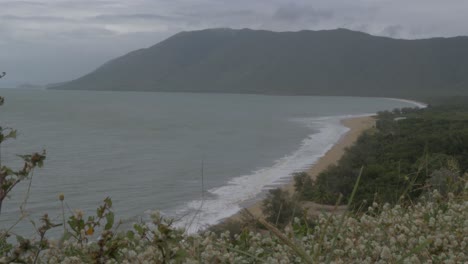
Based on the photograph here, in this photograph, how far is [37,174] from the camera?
2722 centimetres

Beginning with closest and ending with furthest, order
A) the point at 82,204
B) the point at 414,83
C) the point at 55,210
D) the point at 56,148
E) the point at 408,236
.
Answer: the point at 408,236, the point at 55,210, the point at 82,204, the point at 56,148, the point at 414,83

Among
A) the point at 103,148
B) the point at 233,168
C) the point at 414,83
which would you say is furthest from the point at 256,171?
the point at 414,83

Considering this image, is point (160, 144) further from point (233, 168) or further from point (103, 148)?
point (233, 168)

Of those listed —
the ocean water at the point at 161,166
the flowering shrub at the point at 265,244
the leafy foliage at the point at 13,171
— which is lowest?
the ocean water at the point at 161,166

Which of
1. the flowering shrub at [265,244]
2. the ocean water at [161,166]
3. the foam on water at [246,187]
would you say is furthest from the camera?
the ocean water at [161,166]

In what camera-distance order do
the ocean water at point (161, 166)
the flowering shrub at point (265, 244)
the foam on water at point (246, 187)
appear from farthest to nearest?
the ocean water at point (161, 166) → the foam on water at point (246, 187) → the flowering shrub at point (265, 244)

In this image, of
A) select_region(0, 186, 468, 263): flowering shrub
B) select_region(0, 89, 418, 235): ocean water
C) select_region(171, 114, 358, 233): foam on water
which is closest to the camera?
select_region(0, 186, 468, 263): flowering shrub

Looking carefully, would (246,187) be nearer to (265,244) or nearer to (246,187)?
(246,187)

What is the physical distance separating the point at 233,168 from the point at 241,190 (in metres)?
6.96

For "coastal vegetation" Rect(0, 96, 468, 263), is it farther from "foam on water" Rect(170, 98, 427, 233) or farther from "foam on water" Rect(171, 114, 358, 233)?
"foam on water" Rect(170, 98, 427, 233)

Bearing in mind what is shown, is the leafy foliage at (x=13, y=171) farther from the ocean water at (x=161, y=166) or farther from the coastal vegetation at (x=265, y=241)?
the ocean water at (x=161, y=166)

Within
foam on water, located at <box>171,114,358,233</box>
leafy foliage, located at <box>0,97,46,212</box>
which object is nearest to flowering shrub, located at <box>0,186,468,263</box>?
leafy foliage, located at <box>0,97,46,212</box>

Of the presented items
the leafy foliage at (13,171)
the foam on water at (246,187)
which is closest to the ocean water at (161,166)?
the foam on water at (246,187)

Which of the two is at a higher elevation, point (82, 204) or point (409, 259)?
point (409, 259)
